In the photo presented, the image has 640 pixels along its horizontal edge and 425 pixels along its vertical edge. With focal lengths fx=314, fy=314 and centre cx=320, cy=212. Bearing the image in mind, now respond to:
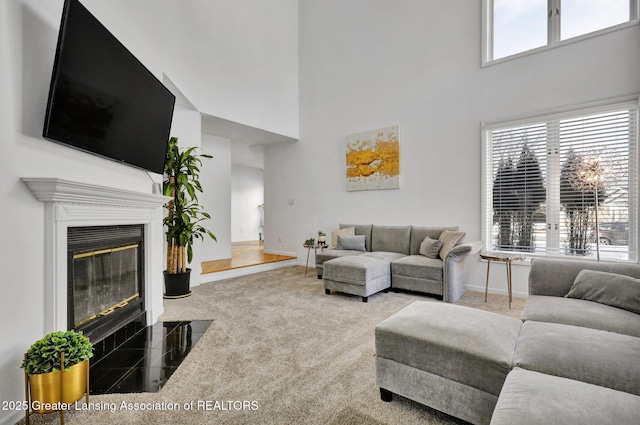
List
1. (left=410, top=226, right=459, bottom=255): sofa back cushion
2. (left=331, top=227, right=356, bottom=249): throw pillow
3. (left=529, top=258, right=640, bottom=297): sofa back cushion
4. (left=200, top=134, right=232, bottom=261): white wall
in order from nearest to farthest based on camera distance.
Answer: (left=529, top=258, right=640, bottom=297): sofa back cushion, (left=410, top=226, right=459, bottom=255): sofa back cushion, (left=331, top=227, right=356, bottom=249): throw pillow, (left=200, top=134, right=232, bottom=261): white wall

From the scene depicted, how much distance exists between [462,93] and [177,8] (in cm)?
396

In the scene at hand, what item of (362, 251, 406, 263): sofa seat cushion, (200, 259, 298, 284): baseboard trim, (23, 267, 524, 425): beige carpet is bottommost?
(23, 267, 524, 425): beige carpet

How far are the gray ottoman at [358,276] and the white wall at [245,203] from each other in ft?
20.8

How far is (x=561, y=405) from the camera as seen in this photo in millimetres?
1031

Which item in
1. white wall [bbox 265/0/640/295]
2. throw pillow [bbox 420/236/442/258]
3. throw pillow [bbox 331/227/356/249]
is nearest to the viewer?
white wall [bbox 265/0/640/295]

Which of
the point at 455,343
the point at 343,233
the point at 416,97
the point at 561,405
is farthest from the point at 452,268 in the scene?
the point at 561,405

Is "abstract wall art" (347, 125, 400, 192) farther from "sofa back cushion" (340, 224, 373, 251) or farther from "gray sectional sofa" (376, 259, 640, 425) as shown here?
"gray sectional sofa" (376, 259, 640, 425)

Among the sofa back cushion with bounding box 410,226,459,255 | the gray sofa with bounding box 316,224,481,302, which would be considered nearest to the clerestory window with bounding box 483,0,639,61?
the sofa back cushion with bounding box 410,226,459,255

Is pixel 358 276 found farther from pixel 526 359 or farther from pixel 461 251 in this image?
pixel 526 359

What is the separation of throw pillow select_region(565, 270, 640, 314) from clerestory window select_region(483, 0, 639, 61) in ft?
9.83

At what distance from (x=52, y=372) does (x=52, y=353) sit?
90 mm

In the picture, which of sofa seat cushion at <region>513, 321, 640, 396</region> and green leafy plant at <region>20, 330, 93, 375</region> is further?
green leafy plant at <region>20, 330, 93, 375</region>

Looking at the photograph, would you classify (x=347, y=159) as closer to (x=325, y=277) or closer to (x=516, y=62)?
(x=325, y=277)

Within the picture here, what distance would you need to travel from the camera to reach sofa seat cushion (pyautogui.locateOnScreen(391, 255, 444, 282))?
3.85 m
